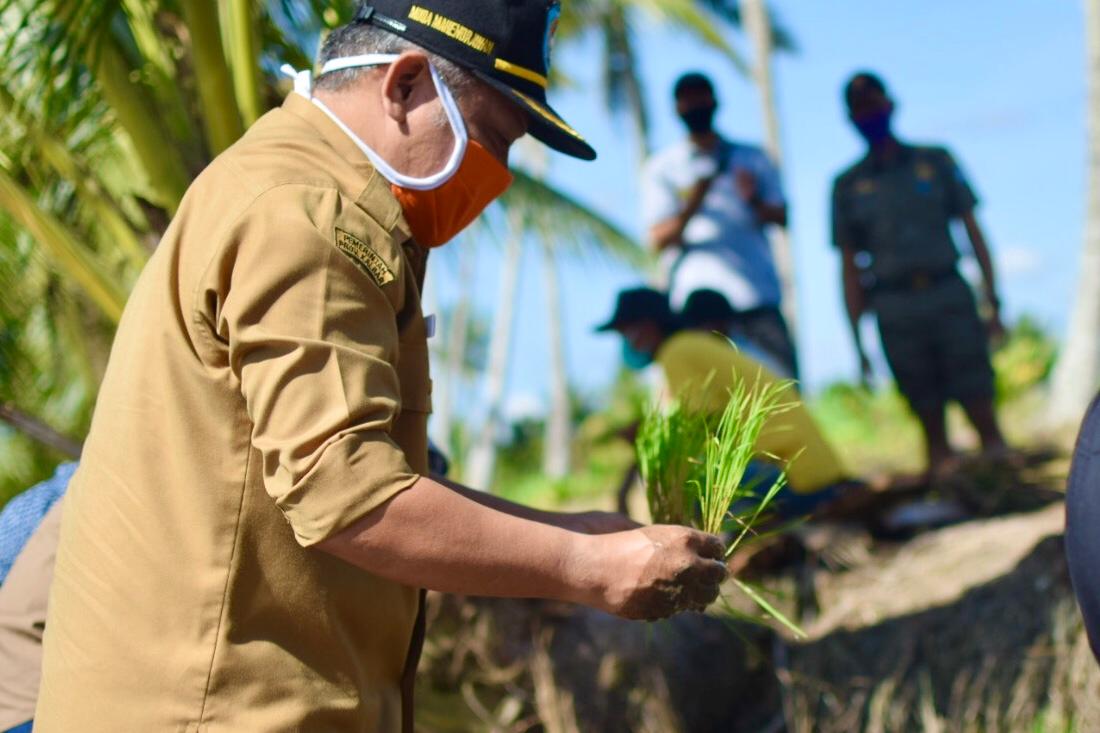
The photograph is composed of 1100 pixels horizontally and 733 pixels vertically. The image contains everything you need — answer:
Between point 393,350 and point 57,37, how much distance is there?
2.43 meters

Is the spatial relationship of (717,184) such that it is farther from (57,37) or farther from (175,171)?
(57,37)

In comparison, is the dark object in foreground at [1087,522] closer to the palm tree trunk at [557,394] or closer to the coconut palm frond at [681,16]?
the coconut palm frond at [681,16]

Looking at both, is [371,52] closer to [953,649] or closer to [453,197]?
[453,197]

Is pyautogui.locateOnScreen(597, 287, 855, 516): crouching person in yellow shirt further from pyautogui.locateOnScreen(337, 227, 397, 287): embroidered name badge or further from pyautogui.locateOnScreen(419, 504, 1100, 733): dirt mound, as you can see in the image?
pyautogui.locateOnScreen(337, 227, 397, 287): embroidered name badge

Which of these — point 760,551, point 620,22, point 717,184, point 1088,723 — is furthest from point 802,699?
point 620,22

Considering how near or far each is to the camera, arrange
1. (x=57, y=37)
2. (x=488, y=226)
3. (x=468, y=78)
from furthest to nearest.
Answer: (x=488, y=226) < (x=57, y=37) < (x=468, y=78)

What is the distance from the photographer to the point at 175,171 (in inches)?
151

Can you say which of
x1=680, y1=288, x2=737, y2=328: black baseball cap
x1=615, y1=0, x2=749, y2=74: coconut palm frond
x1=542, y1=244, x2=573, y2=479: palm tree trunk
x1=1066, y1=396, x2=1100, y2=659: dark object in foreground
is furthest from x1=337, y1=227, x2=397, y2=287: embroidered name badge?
x1=542, y1=244, x2=573, y2=479: palm tree trunk

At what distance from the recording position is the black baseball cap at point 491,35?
1850 mm

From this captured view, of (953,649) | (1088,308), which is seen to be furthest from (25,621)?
(1088,308)

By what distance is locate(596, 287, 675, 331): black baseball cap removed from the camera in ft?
15.3

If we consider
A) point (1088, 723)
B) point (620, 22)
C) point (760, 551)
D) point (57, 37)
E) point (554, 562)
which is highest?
point (57, 37)

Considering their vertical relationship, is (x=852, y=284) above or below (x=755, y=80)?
above

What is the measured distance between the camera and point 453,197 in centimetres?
193
